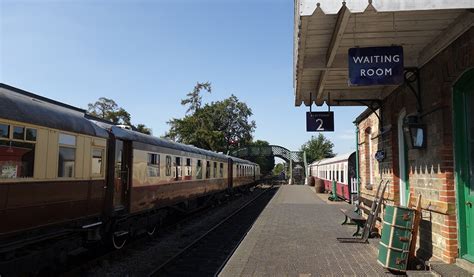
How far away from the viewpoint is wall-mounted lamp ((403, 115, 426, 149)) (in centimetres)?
A: 683

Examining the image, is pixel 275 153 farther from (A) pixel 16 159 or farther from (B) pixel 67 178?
(A) pixel 16 159

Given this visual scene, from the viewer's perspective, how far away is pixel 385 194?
9.48 meters

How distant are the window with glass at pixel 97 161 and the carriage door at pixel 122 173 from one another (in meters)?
0.74

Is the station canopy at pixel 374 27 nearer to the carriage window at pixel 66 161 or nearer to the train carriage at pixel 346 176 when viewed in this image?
the carriage window at pixel 66 161

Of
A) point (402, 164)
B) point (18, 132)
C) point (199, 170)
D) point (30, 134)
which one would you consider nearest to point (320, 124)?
point (402, 164)

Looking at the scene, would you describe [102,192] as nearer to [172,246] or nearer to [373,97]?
[172,246]

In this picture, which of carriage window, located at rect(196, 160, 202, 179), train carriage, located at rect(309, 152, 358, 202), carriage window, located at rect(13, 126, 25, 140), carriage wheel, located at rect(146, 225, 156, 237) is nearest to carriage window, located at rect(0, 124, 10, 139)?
carriage window, located at rect(13, 126, 25, 140)

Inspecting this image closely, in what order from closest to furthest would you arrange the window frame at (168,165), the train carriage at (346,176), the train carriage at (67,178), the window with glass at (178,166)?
the train carriage at (67,178) < the window frame at (168,165) < the window with glass at (178,166) < the train carriage at (346,176)

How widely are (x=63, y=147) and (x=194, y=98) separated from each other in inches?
2305

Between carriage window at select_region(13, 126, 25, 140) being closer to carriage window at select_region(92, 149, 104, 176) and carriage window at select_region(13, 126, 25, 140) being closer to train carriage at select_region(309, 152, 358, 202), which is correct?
carriage window at select_region(92, 149, 104, 176)

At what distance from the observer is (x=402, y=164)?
8.57 meters

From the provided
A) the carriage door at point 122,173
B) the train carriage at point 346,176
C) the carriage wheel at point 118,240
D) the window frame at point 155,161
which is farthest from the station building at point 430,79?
the train carriage at point 346,176

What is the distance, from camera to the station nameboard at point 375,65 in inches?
238

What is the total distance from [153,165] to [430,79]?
286 inches
